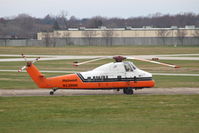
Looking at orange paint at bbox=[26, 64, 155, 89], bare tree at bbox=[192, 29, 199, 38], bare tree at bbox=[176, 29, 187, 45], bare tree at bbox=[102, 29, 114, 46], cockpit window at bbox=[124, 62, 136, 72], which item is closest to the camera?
orange paint at bbox=[26, 64, 155, 89]

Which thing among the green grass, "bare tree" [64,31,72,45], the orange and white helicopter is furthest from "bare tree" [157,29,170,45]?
the green grass

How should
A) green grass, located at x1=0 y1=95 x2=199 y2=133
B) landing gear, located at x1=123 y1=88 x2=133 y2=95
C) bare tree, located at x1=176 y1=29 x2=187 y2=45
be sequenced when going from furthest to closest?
bare tree, located at x1=176 y1=29 x2=187 y2=45 < landing gear, located at x1=123 y1=88 x2=133 y2=95 < green grass, located at x1=0 y1=95 x2=199 y2=133

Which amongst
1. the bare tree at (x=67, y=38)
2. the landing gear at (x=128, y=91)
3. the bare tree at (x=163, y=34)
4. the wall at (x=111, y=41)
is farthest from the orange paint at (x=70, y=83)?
the bare tree at (x=67, y=38)

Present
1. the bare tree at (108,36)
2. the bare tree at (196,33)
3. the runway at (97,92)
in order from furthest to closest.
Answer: the bare tree at (108,36)
the bare tree at (196,33)
the runway at (97,92)

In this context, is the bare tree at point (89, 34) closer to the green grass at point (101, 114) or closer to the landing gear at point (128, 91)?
the landing gear at point (128, 91)

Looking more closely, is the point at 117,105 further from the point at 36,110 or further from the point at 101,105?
the point at 36,110

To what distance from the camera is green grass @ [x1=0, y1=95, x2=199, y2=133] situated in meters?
Answer: 16.5

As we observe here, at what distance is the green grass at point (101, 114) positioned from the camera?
54.2ft

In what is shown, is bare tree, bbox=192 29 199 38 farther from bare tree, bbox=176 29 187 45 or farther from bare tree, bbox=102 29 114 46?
bare tree, bbox=102 29 114 46

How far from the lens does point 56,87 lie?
25.8 m

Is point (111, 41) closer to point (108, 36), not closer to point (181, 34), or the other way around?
point (108, 36)

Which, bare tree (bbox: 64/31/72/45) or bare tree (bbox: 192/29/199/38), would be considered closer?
bare tree (bbox: 192/29/199/38)

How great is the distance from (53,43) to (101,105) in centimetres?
9623

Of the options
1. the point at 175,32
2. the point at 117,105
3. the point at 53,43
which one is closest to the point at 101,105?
the point at 117,105
